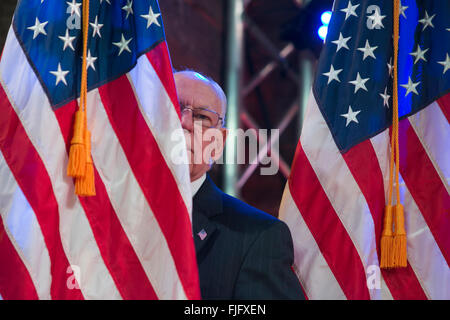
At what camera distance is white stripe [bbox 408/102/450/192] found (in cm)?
196

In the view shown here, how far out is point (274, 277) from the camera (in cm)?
174

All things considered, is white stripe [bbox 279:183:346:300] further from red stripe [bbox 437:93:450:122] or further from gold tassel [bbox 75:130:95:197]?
gold tassel [bbox 75:130:95:197]

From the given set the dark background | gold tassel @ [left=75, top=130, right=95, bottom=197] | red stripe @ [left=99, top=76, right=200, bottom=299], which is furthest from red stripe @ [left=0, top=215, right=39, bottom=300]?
the dark background

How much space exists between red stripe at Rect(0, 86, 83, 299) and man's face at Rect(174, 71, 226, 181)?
1.49 feet

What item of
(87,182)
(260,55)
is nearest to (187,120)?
(87,182)

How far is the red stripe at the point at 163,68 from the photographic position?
1.81m

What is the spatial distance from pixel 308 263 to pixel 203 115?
566 mm

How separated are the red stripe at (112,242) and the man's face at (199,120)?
1.13 ft

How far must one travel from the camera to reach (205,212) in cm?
196

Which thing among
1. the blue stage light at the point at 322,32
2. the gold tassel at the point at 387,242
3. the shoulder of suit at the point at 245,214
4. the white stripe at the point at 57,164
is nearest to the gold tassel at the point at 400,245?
the gold tassel at the point at 387,242

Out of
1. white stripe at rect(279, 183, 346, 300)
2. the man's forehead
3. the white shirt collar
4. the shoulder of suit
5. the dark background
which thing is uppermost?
the dark background

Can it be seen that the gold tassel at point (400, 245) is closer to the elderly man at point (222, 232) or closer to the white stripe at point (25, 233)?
the elderly man at point (222, 232)
